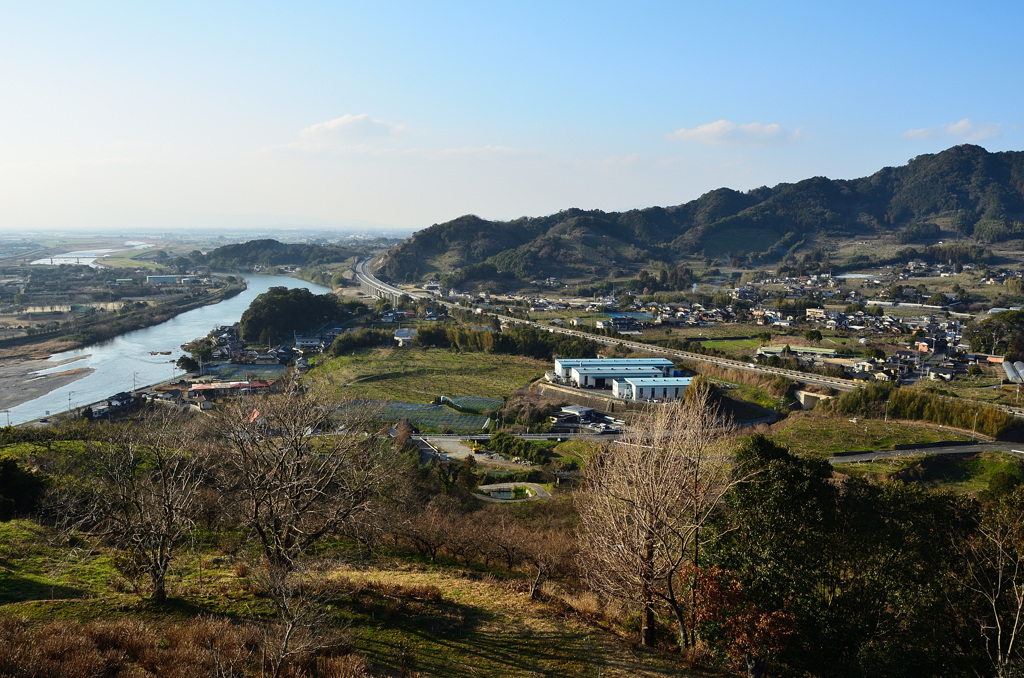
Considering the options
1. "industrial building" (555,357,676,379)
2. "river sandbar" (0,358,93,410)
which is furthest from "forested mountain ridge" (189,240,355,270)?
"industrial building" (555,357,676,379)

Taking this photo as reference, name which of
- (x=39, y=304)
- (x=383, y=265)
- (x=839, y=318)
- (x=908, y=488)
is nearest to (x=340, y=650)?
(x=908, y=488)

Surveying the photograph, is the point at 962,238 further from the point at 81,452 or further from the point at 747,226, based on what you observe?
the point at 81,452

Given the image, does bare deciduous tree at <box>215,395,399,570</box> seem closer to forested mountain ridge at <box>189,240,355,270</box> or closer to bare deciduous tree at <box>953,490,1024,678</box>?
bare deciduous tree at <box>953,490,1024,678</box>

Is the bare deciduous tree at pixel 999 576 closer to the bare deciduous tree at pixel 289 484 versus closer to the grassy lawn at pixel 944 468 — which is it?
the bare deciduous tree at pixel 289 484

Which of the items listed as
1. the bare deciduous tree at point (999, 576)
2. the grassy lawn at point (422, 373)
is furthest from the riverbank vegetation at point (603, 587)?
the grassy lawn at point (422, 373)

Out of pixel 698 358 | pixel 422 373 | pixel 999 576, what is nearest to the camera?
pixel 999 576

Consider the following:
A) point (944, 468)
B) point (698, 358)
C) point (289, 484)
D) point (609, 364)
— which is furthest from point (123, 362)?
point (944, 468)

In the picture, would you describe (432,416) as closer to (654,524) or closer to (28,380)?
(654,524)
